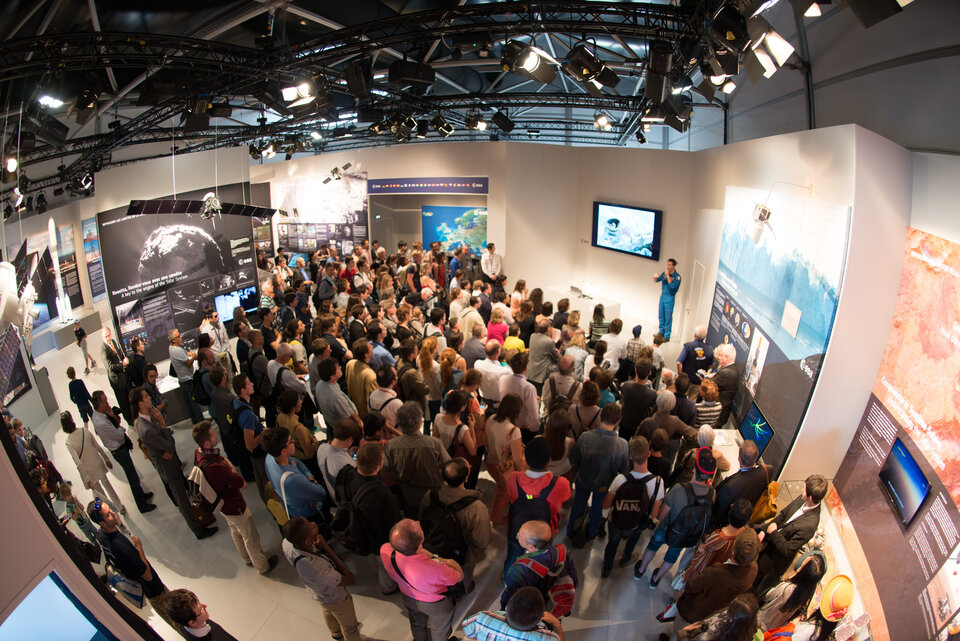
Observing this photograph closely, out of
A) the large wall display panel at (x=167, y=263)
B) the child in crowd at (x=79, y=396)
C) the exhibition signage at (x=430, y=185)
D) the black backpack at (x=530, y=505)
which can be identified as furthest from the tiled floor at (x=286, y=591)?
the exhibition signage at (x=430, y=185)

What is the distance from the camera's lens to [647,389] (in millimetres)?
4109

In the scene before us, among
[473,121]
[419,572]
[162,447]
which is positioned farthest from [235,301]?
[419,572]

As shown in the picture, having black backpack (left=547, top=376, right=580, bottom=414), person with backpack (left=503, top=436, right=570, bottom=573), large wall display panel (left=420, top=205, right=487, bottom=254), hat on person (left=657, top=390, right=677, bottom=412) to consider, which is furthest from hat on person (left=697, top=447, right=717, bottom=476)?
large wall display panel (left=420, top=205, right=487, bottom=254)

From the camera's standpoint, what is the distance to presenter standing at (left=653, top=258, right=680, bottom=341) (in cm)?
812

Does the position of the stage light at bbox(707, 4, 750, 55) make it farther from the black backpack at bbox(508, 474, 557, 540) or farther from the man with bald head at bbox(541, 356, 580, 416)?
the black backpack at bbox(508, 474, 557, 540)

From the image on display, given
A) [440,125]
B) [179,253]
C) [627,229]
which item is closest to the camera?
[179,253]

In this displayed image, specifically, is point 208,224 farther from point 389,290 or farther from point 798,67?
point 798,67

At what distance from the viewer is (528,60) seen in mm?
5398

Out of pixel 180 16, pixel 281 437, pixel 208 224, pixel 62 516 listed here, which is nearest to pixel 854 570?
pixel 281 437

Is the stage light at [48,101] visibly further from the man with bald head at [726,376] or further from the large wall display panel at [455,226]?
the man with bald head at [726,376]

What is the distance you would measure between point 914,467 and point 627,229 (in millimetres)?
7440

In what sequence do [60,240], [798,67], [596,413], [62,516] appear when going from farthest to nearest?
[60,240], [798,67], [596,413], [62,516]

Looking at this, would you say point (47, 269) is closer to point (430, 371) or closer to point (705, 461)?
point (430, 371)

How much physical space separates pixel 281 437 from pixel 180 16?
6259 millimetres
